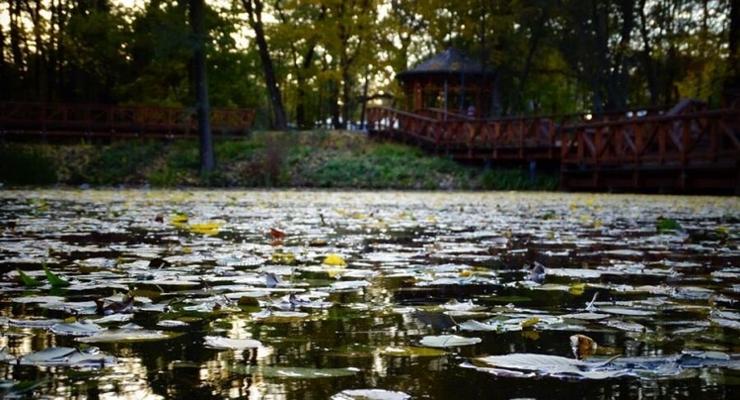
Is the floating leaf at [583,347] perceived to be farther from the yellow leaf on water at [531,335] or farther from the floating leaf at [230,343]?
the floating leaf at [230,343]

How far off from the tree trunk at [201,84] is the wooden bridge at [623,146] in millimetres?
7782

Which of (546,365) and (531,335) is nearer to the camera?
(546,365)

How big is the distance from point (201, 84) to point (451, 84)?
13.7m

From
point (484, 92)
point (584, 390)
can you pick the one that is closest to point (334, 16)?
point (484, 92)

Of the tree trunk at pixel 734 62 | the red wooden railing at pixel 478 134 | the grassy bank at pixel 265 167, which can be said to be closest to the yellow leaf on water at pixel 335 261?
the tree trunk at pixel 734 62

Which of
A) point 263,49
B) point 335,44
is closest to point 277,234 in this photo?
point 263,49

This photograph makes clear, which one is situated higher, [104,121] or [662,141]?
[104,121]

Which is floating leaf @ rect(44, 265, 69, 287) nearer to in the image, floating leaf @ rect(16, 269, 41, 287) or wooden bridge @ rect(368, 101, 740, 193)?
floating leaf @ rect(16, 269, 41, 287)

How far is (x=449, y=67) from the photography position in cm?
2991

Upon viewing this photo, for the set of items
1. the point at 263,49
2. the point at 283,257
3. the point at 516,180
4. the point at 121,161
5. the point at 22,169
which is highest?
the point at 263,49

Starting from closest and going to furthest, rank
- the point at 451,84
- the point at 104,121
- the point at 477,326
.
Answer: the point at 477,326
the point at 104,121
the point at 451,84

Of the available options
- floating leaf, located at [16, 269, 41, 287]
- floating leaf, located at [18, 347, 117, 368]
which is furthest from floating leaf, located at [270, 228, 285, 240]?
floating leaf, located at [18, 347, 117, 368]

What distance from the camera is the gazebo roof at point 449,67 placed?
29781 millimetres

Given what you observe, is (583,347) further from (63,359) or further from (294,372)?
(63,359)
